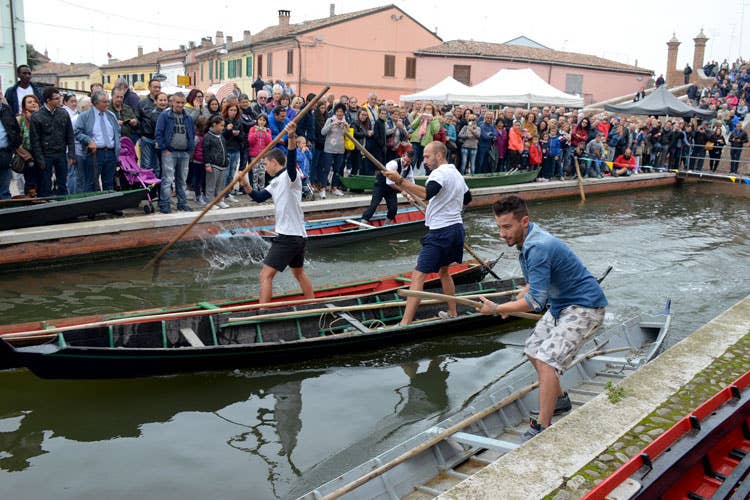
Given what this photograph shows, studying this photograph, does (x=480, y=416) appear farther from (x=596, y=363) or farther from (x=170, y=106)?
(x=170, y=106)

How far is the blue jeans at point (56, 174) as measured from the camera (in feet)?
38.2

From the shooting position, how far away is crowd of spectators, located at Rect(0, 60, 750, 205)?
1172cm

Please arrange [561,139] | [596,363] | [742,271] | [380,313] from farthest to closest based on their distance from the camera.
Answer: [561,139], [742,271], [380,313], [596,363]

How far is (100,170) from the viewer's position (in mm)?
12570

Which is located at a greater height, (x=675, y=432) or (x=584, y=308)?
(x=584, y=308)

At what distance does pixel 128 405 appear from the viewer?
6852 mm

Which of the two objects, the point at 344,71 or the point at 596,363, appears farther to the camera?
the point at 344,71

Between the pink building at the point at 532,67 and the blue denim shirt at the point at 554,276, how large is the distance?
4068cm

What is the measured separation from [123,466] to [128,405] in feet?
3.60

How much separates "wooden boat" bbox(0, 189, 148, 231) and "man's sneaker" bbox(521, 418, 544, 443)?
29.8ft

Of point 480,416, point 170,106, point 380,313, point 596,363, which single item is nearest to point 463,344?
point 380,313

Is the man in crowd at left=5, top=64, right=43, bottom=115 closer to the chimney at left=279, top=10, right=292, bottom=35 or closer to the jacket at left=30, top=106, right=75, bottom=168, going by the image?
the jacket at left=30, top=106, right=75, bottom=168

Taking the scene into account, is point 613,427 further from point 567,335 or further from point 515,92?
point 515,92

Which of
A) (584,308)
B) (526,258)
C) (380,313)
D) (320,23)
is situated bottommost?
(380,313)
